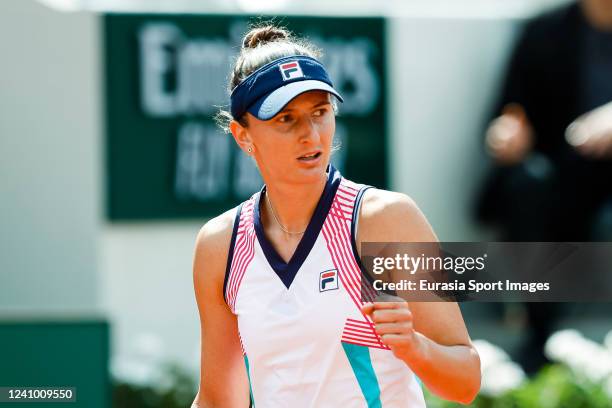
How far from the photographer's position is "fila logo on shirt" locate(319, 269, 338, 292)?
8.94 ft

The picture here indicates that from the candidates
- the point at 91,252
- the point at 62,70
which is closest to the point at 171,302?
the point at 91,252

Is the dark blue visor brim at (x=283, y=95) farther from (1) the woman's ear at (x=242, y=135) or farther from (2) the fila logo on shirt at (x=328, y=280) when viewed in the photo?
(2) the fila logo on shirt at (x=328, y=280)

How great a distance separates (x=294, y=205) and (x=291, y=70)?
331 millimetres

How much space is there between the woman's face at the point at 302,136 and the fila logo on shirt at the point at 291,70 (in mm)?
57

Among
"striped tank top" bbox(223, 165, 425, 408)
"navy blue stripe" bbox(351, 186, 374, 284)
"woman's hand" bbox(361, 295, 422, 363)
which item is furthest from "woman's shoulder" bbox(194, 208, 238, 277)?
"woman's hand" bbox(361, 295, 422, 363)

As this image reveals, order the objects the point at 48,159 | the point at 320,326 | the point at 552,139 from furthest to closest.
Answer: the point at 552,139 < the point at 48,159 < the point at 320,326

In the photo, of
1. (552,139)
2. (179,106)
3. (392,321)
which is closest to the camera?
(392,321)

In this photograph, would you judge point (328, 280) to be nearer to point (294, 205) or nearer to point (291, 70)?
point (294, 205)

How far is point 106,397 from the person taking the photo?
4.05 m

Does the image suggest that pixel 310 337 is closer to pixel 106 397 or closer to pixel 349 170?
pixel 106 397

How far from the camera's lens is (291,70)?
282 centimetres

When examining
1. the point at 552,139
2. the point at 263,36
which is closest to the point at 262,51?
the point at 263,36

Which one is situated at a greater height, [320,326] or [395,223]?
[395,223]

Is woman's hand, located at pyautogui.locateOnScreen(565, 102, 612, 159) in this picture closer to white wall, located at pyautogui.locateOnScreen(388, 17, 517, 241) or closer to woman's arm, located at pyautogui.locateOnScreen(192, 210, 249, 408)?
white wall, located at pyautogui.locateOnScreen(388, 17, 517, 241)
